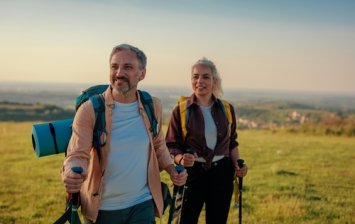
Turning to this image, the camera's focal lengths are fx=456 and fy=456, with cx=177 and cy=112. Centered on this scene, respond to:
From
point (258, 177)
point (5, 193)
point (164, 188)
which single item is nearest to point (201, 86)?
point (164, 188)

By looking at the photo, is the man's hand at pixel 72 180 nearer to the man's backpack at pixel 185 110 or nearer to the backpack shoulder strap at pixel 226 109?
the man's backpack at pixel 185 110

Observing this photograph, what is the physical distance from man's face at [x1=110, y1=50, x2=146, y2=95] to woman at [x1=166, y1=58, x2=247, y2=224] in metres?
1.72

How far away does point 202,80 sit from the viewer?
573 centimetres

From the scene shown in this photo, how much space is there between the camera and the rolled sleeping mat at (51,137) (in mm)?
3770

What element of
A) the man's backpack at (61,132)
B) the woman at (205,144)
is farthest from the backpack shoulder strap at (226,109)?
the man's backpack at (61,132)

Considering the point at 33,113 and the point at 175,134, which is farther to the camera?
the point at 33,113

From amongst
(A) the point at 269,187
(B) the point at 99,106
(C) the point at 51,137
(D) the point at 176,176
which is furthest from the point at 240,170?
(A) the point at 269,187

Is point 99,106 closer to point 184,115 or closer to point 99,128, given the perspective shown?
point 99,128

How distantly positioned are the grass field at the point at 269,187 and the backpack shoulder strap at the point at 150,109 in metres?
4.98

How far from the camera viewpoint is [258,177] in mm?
13273

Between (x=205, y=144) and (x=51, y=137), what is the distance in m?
2.23

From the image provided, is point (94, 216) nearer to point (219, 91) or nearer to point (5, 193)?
point (219, 91)

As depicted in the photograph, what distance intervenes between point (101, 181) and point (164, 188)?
777 millimetres

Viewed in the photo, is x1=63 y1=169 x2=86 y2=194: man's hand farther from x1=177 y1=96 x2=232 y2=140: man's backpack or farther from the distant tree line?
the distant tree line
